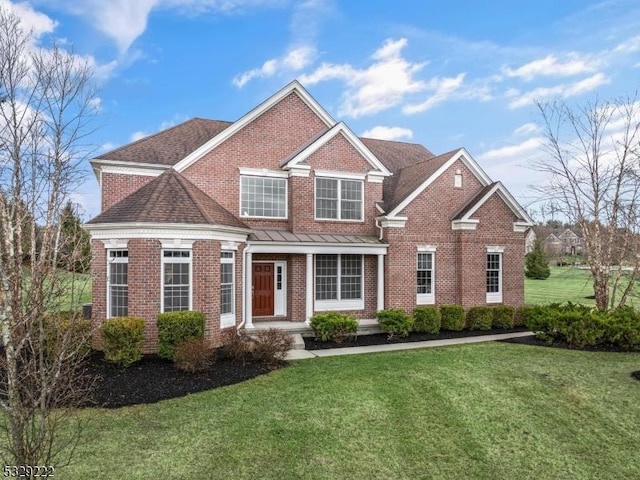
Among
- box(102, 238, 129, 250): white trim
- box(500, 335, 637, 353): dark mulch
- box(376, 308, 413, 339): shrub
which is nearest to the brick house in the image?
box(102, 238, 129, 250): white trim

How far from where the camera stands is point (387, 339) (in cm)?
1441

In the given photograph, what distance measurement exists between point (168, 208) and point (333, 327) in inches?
251

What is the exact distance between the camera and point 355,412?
7559 millimetres

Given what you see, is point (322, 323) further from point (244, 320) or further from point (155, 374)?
point (155, 374)

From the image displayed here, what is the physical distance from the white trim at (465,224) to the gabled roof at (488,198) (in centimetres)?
13

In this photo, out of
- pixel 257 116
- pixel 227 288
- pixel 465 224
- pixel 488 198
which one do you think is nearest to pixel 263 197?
pixel 257 116

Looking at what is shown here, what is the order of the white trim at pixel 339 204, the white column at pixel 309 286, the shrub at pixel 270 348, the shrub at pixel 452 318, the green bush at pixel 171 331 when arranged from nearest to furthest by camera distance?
the shrub at pixel 270 348, the green bush at pixel 171 331, the white column at pixel 309 286, the shrub at pixel 452 318, the white trim at pixel 339 204

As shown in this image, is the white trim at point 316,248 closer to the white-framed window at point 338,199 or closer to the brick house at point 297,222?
the brick house at point 297,222

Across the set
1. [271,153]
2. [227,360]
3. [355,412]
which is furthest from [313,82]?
[355,412]

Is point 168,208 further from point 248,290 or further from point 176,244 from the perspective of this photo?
point 248,290

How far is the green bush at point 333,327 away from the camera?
1378 centimetres

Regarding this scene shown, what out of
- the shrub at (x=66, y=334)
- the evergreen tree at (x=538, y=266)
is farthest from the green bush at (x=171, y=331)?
the evergreen tree at (x=538, y=266)

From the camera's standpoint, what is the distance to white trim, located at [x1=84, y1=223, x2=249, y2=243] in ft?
37.9

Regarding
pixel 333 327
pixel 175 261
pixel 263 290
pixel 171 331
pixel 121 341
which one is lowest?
pixel 333 327
